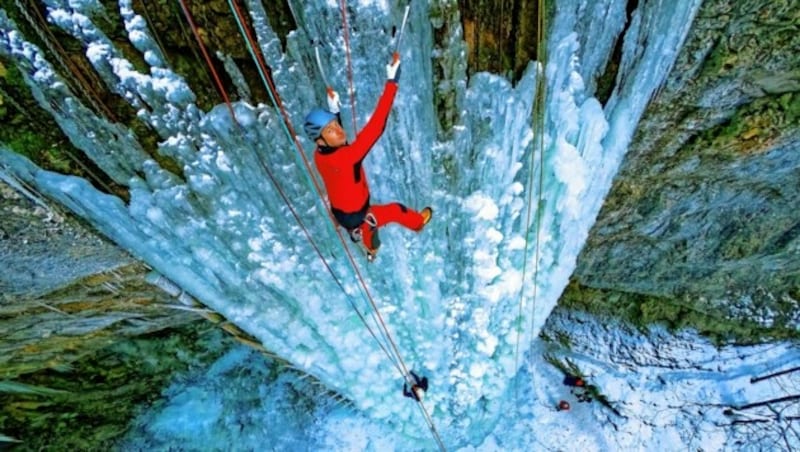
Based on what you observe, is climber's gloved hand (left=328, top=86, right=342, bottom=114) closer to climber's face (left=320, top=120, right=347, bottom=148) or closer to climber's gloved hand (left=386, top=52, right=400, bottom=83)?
climber's face (left=320, top=120, right=347, bottom=148)

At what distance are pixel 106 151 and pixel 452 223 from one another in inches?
73.3

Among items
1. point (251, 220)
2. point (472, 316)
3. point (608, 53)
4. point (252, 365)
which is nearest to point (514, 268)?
point (472, 316)

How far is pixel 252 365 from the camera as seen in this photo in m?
4.61

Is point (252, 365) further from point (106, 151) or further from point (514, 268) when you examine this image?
point (106, 151)

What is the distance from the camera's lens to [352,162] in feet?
7.75

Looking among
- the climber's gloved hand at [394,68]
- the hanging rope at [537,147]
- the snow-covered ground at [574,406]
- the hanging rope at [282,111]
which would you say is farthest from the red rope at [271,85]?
the snow-covered ground at [574,406]

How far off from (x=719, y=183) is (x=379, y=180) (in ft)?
6.75

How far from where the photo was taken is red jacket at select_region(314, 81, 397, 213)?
221 centimetres

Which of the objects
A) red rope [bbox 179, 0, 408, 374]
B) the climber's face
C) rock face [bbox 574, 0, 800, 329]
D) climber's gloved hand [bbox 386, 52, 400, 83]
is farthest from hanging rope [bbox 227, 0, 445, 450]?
rock face [bbox 574, 0, 800, 329]

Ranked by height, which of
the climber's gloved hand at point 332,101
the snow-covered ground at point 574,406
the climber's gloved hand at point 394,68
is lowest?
the snow-covered ground at point 574,406

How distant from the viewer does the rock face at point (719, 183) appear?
247 centimetres

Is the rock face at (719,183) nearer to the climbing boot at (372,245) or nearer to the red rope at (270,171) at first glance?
the climbing boot at (372,245)

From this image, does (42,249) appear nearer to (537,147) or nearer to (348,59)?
(348,59)

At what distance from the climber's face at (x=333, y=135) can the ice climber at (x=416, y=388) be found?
87.4 inches
